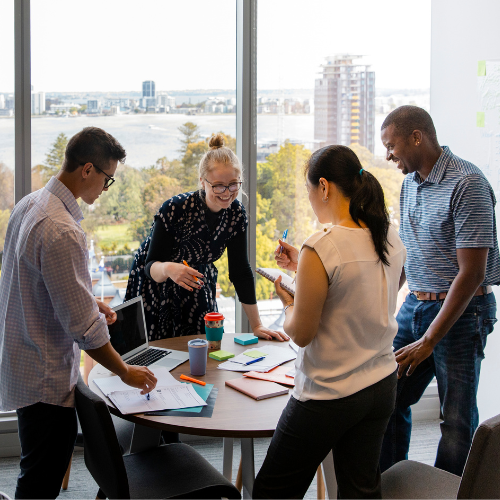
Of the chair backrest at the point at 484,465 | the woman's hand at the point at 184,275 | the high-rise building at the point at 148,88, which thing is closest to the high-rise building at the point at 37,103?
the high-rise building at the point at 148,88

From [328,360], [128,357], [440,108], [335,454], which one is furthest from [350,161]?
[440,108]

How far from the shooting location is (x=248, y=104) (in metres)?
3.31

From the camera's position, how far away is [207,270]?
8.62 ft

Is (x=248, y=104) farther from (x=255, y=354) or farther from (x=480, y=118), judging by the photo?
(x=255, y=354)

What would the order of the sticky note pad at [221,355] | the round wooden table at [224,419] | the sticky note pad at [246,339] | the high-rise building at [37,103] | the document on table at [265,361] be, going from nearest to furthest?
1. the round wooden table at [224,419]
2. the document on table at [265,361]
3. the sticky note pad at [221,355]
4. the sticky note pad at [246,339]
5. the high-rise building at [37,103]

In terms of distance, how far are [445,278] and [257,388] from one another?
0.96 m

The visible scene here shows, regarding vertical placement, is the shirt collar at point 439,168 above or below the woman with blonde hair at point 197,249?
above

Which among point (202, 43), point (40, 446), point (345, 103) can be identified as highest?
point (202, 43)

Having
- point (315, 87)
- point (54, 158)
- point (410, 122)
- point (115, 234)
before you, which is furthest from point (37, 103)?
point (410, 122)

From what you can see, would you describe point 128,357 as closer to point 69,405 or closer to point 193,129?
point 69,405

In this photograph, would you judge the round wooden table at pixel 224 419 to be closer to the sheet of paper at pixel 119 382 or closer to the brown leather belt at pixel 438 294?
the sheet of paper at pixel 119 382

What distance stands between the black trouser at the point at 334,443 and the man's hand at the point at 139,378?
467 mm

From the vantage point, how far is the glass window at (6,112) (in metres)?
2.96

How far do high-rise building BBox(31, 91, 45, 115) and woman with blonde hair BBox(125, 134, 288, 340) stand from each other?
1.11 m
